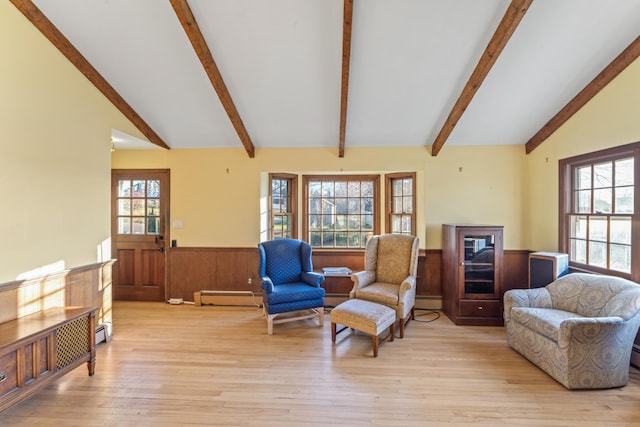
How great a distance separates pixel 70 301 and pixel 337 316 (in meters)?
2.62

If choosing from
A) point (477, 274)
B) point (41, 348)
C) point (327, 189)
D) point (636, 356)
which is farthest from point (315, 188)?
point (636, 356)

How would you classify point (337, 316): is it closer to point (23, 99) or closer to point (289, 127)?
point (289, 127)

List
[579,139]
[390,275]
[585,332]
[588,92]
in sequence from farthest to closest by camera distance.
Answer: [390,275], [579,139], [588,92], [585,332]

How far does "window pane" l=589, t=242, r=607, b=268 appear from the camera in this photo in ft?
10.4

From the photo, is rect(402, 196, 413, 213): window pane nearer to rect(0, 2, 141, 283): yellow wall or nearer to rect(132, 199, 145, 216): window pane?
rect(0, 2, 141, 283): yellow wall

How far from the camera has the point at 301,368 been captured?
2689 mm

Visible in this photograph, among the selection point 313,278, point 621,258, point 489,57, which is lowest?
point 313,278

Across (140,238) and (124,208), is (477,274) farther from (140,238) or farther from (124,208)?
(124,208)

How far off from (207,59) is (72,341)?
2729mm

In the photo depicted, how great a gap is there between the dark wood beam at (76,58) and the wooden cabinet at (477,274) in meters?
4.24

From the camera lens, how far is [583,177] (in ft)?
11.4

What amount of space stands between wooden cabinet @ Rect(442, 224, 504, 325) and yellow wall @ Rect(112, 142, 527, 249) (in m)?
0.57

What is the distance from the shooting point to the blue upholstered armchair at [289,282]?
11.5 feet

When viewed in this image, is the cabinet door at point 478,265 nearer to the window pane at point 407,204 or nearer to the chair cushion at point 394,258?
the chair cushion at point 394,258
